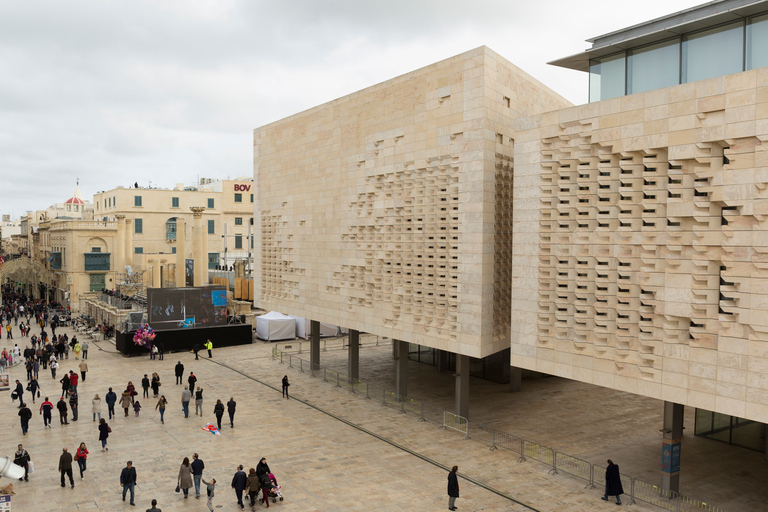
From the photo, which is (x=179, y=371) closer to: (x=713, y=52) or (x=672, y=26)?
(x=672, y=26)

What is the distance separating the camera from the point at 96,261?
224 ft

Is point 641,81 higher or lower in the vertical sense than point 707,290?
higher

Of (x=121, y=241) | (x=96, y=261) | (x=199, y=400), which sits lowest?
(x=199, y=400)

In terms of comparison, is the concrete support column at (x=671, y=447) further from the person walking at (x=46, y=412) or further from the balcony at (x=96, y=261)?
the balcony at (x=96, y=261)

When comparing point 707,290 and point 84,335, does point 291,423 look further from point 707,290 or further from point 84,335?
point 84,335

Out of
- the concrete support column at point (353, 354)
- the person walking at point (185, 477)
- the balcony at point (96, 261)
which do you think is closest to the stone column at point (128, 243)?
the balcony at point (96, 261)

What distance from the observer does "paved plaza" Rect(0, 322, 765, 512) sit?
1877cm

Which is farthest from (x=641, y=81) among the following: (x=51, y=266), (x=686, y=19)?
(x=51, y=266)

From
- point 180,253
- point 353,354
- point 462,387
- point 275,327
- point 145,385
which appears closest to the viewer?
point 462,387

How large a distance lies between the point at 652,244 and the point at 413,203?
11.6 meters

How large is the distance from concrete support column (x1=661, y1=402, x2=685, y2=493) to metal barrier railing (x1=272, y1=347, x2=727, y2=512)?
0.37 m

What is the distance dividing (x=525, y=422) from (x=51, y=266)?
67.6 m

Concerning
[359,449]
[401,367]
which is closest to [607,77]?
[401,367]

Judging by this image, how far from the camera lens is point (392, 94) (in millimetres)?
27953
